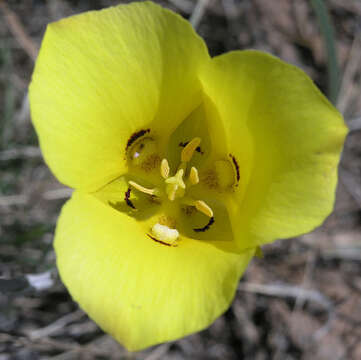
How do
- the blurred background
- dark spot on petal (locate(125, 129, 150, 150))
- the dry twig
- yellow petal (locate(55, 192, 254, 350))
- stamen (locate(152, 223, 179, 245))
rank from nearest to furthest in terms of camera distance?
yellow petal (locate(55, 192, 254, 350)) < stamen (locate(152, 223, 179, 245)) < dark spot on petal (locate(125, 129, 150, 150)) < the blurred background < the dry twig

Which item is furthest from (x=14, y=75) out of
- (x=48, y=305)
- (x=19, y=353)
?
(x=19, y=353)

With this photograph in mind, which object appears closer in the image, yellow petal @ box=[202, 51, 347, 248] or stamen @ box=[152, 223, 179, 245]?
yellow petal @ box=[202, 51, 347, 248]

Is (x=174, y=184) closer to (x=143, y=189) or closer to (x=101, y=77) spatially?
(x=143, y=189)

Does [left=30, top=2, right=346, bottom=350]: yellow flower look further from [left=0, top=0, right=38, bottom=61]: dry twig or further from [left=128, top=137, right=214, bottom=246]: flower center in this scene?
[left=0, top=0, right=38, bottom=61]: dry twig

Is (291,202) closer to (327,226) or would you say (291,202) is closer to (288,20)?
(327,226)

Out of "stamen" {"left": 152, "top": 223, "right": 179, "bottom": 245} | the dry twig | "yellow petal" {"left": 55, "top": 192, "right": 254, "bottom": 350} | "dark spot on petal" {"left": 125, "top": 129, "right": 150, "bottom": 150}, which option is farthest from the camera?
the dry twig

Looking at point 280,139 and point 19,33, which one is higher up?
point 280,139

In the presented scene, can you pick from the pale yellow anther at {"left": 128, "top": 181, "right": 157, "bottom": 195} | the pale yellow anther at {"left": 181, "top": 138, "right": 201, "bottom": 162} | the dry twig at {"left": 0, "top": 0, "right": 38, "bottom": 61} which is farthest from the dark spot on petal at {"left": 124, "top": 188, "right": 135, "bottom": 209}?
the dry twig at {"left": 0, "top": 0, "right": 38, "bottom": 61}

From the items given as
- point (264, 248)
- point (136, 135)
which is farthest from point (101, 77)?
point (264, 248)
